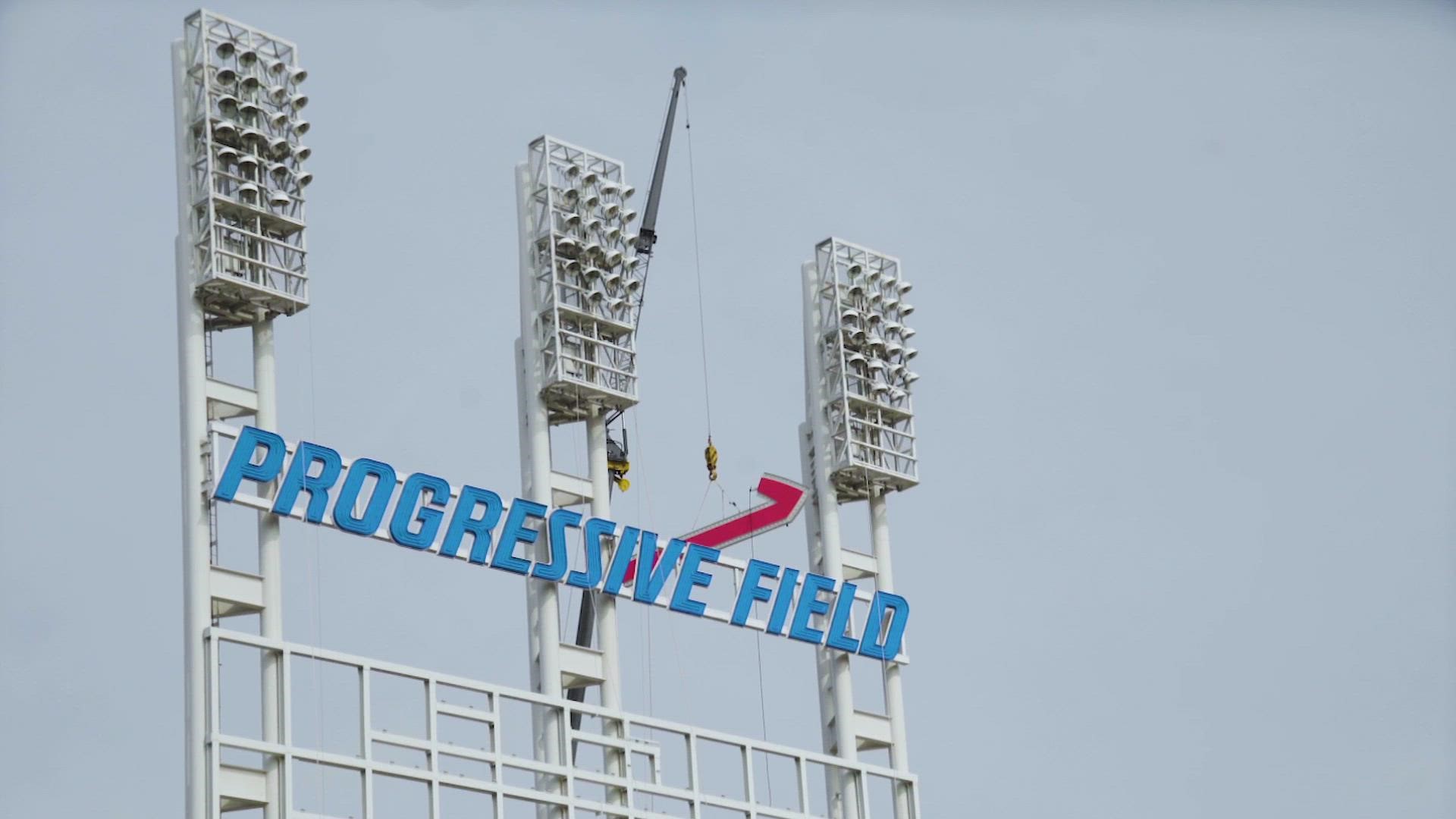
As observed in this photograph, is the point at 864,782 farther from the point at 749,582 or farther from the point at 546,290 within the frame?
the point at 546,290

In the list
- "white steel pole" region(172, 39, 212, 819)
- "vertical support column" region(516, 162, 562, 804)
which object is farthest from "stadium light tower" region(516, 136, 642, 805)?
"white steel pole" region(172, 39, 212, 819)

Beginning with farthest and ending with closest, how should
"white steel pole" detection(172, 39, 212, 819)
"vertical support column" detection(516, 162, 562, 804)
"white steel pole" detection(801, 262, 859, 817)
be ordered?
"white steel pole" detection(801, 262, 859, 817) → "vertical support column" detection(516, 162, 562, 804) → "white steel pole" detection(172, 39, 212, 819)

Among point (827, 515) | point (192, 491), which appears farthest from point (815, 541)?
point (192, 491)

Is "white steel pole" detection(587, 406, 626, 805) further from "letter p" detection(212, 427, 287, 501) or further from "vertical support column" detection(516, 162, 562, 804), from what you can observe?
"letter p" detection(212, 427, 287, 501)

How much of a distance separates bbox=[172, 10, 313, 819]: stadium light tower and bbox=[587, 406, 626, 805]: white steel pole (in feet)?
23.8

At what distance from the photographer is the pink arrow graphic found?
7300cm

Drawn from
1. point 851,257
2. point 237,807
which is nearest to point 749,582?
point 851,257

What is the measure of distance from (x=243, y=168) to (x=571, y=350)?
7.79 m

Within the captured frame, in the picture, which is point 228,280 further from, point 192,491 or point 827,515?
point 827,515

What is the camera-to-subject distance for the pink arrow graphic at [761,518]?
240 feet

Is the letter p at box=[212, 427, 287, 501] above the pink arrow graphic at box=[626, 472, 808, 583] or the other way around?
the other way around

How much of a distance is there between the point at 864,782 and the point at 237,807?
15.3 metres

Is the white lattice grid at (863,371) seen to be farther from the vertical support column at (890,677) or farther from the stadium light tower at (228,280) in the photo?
the stadium light tower at (228,280)

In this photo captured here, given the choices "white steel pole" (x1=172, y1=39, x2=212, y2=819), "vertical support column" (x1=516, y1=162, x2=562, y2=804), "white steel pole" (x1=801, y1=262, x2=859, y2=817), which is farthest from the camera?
"white steel pole" (x1=801, y1=262, x2=859, y2=817)
